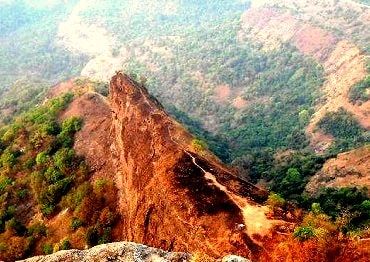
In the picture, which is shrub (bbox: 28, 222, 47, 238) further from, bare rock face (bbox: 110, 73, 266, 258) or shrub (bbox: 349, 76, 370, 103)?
shrub (bbox: 349, 76, 370, 103)

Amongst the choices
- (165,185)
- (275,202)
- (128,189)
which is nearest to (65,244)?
(128,189)

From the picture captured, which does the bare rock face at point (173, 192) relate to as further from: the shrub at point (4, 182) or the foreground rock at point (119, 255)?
the shrub at point (4, 182)

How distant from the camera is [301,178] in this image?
7194 centimetres

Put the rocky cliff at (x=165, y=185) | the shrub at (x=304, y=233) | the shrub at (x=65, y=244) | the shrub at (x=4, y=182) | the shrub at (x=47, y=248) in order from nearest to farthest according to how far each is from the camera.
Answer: the shrub at (x=304, y=233) → the rocky cliff at (x=165, y=185) → the shrub at (x=65, y=244) → the shrub at (x=47, y=248) → the shrub at (x=4, y=182)

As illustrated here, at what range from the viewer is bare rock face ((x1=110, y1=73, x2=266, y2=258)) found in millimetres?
31375

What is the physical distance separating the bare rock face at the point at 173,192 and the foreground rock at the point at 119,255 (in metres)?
10.9

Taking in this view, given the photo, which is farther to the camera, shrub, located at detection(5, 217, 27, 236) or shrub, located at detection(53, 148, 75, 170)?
shrub, located at detection(53, 148, 75, 170)

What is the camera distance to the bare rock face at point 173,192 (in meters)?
31.4

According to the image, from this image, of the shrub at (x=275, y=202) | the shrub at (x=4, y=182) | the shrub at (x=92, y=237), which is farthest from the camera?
the shrub at (x=4, y=182)

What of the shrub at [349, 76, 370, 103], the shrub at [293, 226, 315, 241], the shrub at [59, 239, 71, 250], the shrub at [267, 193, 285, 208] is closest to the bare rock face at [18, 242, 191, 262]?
the shrub at [293, 226, 315, 241]

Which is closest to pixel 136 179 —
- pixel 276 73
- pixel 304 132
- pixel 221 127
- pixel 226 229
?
pixel 226 229

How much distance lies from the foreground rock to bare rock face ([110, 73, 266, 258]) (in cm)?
1092

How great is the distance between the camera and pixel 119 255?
699 inches

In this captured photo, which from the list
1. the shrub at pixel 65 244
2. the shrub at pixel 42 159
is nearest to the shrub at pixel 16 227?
the shrub at pixel 65 244
